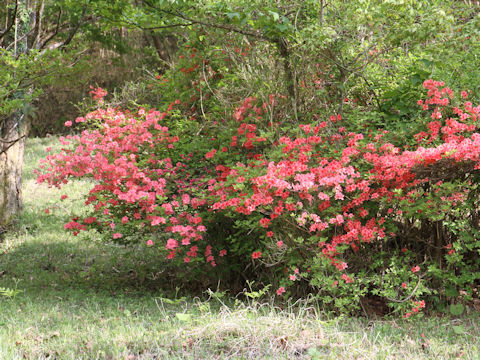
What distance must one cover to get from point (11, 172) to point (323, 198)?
218 inches

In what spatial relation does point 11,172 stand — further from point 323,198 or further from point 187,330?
point 323,198

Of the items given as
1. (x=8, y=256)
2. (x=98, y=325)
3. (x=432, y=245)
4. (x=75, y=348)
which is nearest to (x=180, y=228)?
(x=98, y=325)

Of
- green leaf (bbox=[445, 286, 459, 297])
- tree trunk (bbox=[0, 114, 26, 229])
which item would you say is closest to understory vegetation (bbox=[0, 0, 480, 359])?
green leaf (bbox=[445, 286, 459, 297])

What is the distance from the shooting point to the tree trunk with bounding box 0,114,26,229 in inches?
304

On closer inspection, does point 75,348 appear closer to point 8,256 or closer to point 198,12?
point 198,12

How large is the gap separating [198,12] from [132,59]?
1209 centimetres

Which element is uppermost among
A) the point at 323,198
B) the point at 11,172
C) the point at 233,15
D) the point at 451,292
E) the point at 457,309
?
the point at 233,15

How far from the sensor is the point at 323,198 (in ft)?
13.3

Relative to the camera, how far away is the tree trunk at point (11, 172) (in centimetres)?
773

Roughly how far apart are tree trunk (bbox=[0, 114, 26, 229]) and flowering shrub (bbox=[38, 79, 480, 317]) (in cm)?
287

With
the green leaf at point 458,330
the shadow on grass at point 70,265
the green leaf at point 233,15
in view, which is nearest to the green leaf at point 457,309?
the green leaf at point 458,330

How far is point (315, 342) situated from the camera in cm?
345

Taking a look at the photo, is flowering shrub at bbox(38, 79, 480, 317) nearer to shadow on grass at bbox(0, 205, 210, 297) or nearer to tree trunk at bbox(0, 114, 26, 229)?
shadow on grass at bbox(0, 205, 210, 297)

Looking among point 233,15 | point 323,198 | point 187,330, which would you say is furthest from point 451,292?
point 233,15
